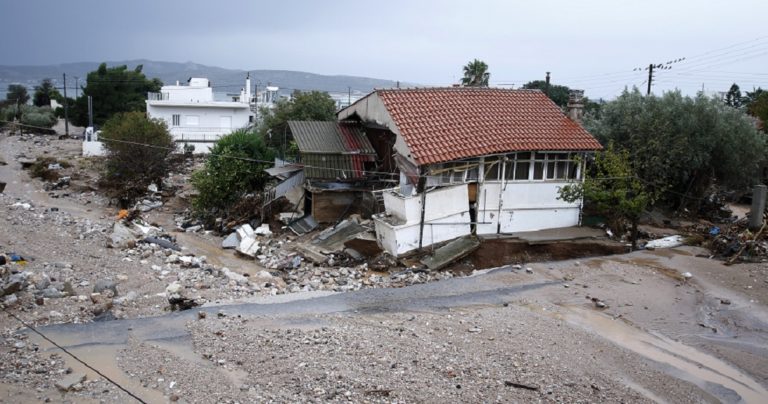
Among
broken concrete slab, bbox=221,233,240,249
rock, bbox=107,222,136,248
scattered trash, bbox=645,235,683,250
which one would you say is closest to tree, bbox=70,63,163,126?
broken concrete slab, bbox=221,233,240,249

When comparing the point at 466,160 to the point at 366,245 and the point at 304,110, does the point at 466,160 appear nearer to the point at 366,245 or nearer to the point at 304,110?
the point at 366,245

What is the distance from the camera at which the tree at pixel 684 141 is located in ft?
73.8

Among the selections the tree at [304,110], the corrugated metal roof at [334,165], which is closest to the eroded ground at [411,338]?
the corrugated metal roof at [334,165]

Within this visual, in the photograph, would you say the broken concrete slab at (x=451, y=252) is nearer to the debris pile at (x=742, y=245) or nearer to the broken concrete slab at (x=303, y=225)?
the broken concrete slab at (x=303, y=225)

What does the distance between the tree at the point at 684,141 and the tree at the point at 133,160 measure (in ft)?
67.3

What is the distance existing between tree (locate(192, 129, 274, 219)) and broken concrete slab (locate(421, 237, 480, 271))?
31.2ft

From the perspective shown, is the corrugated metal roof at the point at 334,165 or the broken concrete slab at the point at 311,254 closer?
the broken concrete slab at the point at 311,254

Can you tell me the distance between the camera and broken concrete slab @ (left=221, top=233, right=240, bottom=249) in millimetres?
20025

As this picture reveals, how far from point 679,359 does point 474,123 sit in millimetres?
10328

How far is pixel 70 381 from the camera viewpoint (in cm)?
884

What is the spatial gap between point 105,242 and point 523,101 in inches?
589

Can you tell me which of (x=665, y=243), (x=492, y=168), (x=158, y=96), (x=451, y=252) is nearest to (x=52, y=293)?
(x=451, y=252)

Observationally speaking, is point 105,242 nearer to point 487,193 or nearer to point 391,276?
point 391,276

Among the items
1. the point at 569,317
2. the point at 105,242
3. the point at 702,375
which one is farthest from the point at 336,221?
the point at 702,375
